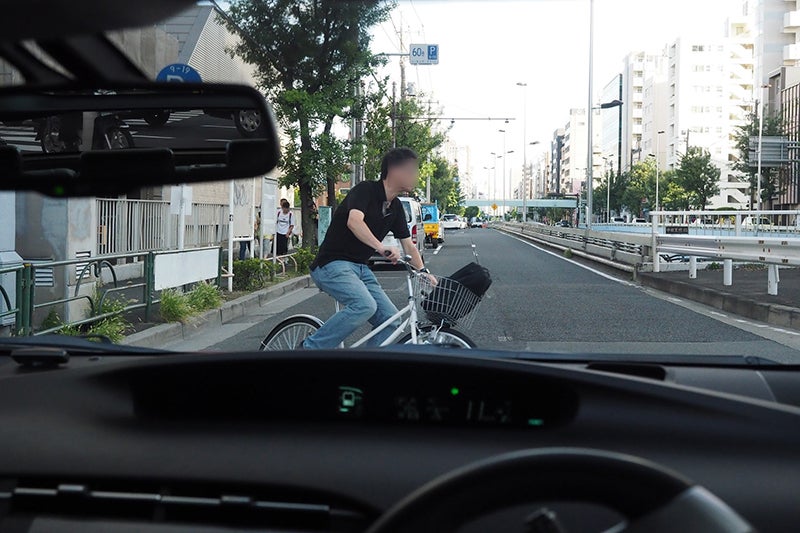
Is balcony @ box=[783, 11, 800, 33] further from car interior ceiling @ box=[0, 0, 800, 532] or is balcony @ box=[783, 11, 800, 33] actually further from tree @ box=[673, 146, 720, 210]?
car interior ceiling @ box=[0, 0, 800, 532]

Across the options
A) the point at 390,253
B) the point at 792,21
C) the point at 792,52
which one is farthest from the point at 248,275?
the point at 792,21

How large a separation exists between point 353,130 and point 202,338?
923 centimetres

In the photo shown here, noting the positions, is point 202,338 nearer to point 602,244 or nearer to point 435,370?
point 435,370

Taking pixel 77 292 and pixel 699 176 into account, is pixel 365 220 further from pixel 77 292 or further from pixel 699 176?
pixel 699 176

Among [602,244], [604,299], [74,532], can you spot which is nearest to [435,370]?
[74,532]

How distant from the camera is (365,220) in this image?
217 inches

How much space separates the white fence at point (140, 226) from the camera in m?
12.4

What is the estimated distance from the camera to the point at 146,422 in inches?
85.4

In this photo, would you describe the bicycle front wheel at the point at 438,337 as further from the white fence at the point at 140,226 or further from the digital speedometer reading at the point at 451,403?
the white fence at the point at 140,226

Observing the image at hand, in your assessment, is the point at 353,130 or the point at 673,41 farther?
the point at 673,41

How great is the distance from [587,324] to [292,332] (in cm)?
547

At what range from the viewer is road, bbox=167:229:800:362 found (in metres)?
8.88

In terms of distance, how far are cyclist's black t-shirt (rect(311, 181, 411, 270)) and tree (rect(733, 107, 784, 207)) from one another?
197 ft

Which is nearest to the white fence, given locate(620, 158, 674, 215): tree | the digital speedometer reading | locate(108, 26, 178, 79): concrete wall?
locate(108, 26, 178, 79): concrete wall
